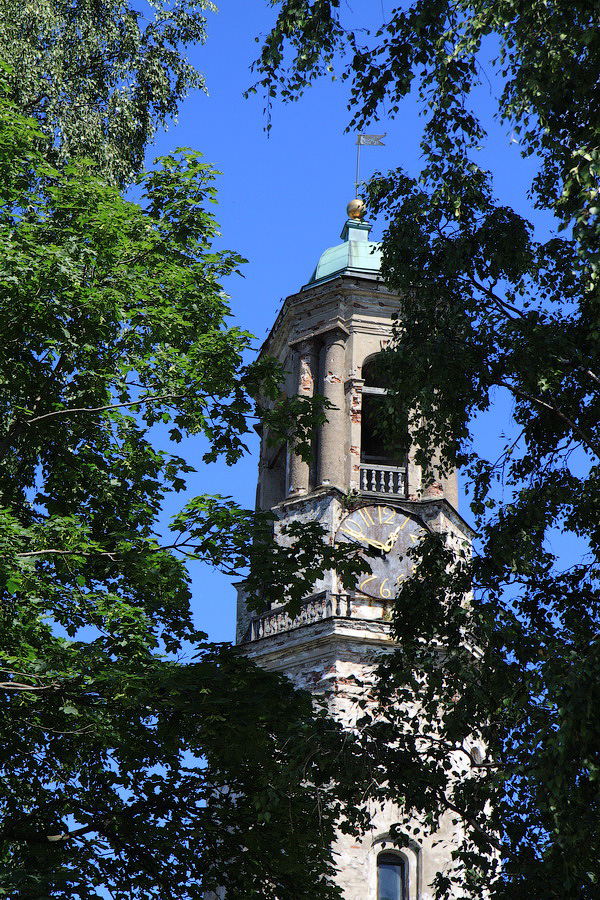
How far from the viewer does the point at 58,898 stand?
12.1 meters

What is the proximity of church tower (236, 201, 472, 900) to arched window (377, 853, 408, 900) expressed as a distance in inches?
→ 0.6

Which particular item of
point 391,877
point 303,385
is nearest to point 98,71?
point 303,385

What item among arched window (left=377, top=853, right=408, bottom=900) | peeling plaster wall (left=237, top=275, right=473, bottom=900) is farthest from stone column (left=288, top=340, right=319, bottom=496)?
arched window (left=377, top=853, right=408, bottom=900)

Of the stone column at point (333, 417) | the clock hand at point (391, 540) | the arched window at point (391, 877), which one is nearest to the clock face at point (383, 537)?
the clock hand at point (391, 540)

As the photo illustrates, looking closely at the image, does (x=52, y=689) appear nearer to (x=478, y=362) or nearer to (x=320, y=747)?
(x=320, y=747)

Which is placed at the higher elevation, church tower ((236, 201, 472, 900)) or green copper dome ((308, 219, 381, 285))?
green copper dome ((308, 219, 381, 285))

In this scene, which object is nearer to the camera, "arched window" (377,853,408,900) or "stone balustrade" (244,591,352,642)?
"arched window" (377,853,408,900)

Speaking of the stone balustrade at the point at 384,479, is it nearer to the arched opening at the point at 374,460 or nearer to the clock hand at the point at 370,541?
the arched opening at the point at 374,460

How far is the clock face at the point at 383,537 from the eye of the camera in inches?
958

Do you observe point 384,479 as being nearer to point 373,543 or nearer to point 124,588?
point 373,543

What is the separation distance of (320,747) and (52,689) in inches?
94.4

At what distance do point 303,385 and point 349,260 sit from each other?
3.33 meters

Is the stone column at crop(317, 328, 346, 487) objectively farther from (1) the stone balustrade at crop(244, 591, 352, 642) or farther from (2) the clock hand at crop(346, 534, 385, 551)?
(1) the stone balustrade at crop(244, 591, 352, 642)

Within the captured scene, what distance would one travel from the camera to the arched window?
22266mm
